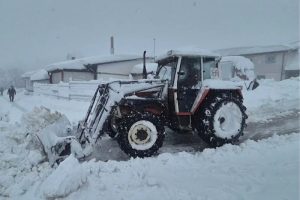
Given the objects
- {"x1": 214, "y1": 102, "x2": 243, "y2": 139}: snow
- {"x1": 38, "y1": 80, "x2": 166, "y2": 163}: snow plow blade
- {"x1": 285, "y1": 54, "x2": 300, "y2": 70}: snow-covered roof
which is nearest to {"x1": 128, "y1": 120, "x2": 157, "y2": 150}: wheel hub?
{"x1": 38, "y1": 80, "x2": 166, "y2": 163}: snow plow blade

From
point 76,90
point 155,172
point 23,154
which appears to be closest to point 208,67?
point 155,172

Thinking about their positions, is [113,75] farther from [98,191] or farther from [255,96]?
[98,191]

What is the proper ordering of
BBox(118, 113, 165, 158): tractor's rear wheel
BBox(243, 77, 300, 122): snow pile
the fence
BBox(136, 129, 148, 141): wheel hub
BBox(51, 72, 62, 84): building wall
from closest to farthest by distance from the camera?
BBox(118, 113, 165, 158): tractor's rear wheel
BBox(136, 129, 148, 141): wheel hub
BBox(243, 77, 300, 122): snow pile
the fence
BBox(51, 72, 62, 84): building wall

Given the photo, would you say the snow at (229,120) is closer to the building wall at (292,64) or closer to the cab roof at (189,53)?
the cab roof at (189,53)

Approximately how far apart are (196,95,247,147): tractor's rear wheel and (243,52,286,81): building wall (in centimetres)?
2845

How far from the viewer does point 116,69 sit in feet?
89.7

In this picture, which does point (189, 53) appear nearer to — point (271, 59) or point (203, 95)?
point (203, 95)

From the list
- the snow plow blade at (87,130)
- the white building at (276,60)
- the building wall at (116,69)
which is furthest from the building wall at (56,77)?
the snow plow blade at (87,130)

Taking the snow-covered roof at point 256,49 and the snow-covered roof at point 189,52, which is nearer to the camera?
the snow-covered roof at point 189,52

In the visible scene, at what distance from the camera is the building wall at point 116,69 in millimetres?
26453

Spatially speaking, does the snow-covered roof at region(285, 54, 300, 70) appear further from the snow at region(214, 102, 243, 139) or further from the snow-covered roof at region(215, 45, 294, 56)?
the snow at region(214, 102, 243, 139)

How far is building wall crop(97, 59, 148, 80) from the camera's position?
26453 mm

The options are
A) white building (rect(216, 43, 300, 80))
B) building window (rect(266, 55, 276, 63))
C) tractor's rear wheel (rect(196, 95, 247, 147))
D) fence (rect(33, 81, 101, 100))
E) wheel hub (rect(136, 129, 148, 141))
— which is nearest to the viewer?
wheel hub (rect(136, 129, 148, 141))

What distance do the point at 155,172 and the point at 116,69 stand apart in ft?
75.7
